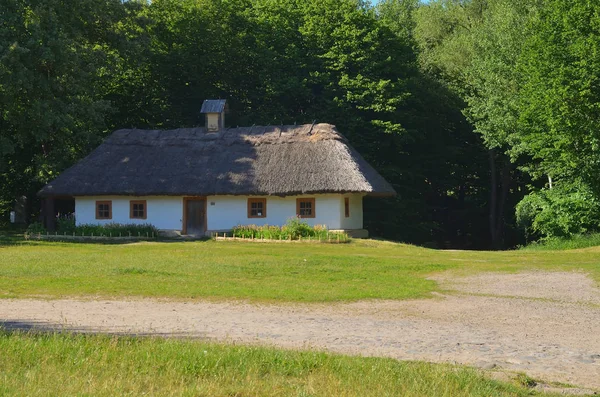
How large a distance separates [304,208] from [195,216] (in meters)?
5.73

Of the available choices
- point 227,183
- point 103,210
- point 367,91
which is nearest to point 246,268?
point 227,183

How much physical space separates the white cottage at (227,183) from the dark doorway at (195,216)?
0.17 feet

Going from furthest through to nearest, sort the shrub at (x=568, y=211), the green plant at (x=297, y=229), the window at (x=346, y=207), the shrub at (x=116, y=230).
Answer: the window at (x=346, y=207)
the shrub at (x=116, y=230)
the green plant at (x=297, y=229)
the shrub at (x=568, y=211)

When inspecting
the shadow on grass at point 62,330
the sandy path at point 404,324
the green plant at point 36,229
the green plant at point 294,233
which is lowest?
the sandy path at point 404,324

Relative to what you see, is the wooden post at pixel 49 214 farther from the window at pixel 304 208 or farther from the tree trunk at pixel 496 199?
the tree trunk at pixel 496 199

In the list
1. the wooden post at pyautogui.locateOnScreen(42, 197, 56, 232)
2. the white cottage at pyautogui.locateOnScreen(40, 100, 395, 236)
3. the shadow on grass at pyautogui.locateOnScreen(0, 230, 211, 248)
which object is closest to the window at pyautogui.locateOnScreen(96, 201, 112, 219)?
the white cottage at pyautogui.locateOnScreen(40, 100, 395, 236)

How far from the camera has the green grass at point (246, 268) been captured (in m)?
18.1

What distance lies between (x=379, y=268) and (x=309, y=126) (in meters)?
19.6

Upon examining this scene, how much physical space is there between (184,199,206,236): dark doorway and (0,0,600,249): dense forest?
6.41m

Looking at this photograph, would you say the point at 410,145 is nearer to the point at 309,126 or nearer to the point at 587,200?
the point at 309,126

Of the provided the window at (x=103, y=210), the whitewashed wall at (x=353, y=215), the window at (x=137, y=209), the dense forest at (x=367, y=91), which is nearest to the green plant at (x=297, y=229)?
the whitewashed wall at (x=353, y=215)

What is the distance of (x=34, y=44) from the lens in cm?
3734

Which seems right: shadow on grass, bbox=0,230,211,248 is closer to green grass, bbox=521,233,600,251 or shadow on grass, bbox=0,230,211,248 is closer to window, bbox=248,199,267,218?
window, bbox=248,199,267,218

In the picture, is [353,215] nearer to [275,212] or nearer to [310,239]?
[275,212]
